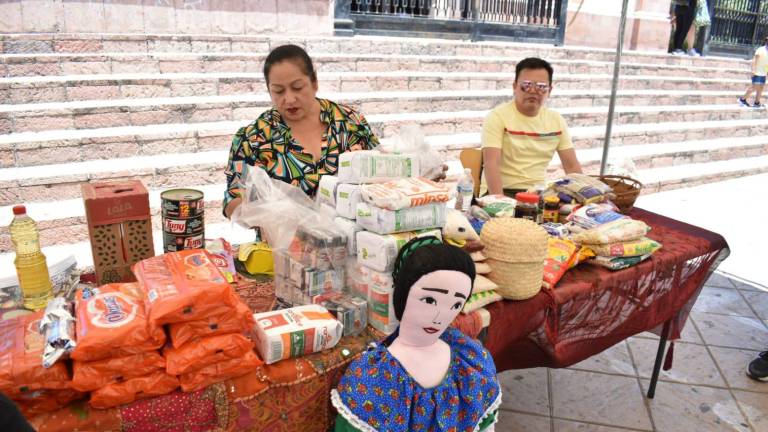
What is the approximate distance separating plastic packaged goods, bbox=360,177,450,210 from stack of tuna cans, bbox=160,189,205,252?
56 cm

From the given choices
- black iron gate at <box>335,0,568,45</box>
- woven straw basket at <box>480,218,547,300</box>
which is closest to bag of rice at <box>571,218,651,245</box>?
woven straw basket at <box>480,218,547,300</box>

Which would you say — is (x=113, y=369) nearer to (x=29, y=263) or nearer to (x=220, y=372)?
(x=220, y=372)

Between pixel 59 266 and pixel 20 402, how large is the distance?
2.20 ft

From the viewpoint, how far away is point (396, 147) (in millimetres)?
2059

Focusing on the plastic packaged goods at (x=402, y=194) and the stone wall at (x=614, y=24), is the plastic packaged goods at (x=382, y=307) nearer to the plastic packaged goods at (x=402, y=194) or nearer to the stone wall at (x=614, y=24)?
the plastic packaged goods at (x=402, y=194)

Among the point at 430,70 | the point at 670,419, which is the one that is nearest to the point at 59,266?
the point at 670,419

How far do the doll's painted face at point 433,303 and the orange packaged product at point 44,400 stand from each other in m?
0.80

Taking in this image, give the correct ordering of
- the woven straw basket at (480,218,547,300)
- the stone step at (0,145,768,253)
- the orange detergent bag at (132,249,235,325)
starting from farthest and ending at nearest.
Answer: the stone step at (0,145,768,253), the woven straw basket at (480,218,547,300), the orange detergent bag at (132,249,235,325)

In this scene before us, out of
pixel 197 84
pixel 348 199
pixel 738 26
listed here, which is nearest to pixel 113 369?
pixel 348 199

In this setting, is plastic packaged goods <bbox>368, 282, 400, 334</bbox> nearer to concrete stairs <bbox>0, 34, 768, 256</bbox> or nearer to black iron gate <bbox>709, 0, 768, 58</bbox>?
concrete stairs <bbox>0, 34, 768, 256</bbox>

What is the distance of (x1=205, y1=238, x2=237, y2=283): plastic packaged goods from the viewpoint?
181cm

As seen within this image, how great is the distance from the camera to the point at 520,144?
334 cm

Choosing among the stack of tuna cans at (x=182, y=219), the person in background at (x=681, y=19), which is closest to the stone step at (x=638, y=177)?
the stack of tuna cans at (x=182, y=219)

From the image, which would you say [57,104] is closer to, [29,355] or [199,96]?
[199,96]
